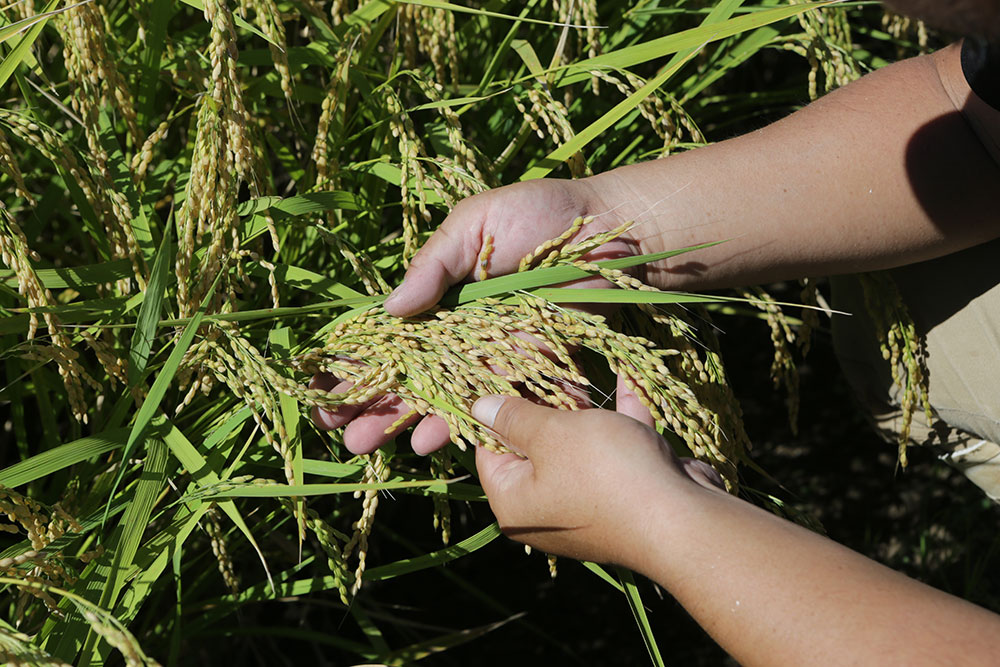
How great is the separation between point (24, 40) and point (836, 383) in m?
3.28

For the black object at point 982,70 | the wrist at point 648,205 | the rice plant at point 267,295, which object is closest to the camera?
the rice plant at point 267,295

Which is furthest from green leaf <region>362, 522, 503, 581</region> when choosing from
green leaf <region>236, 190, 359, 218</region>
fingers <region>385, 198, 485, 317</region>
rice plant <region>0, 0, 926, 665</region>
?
green leaf <region>236, 190, 359, 218</region>

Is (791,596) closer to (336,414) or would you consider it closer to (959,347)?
(336,414)

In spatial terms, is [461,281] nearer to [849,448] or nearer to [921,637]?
[921,637]

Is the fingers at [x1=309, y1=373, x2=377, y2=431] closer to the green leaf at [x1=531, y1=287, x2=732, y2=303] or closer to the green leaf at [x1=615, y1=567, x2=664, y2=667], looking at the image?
the green leaf at [x1=531, y1=287, x2=732, y2=303]

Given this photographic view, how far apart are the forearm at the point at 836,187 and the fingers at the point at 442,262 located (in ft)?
1.06

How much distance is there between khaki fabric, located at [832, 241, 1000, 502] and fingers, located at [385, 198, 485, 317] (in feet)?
3.91

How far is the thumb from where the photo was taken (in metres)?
1.35

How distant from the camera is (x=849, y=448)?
3512mm

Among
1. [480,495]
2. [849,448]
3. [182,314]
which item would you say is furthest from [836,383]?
[182,314]

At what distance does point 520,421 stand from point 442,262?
353 mm

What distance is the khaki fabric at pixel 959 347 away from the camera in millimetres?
1980

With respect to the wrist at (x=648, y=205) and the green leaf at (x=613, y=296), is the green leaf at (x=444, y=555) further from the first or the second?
the wrist at (x=648, y=205)

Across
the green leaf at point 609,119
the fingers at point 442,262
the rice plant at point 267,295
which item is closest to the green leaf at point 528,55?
the rice plant at point 267,295
